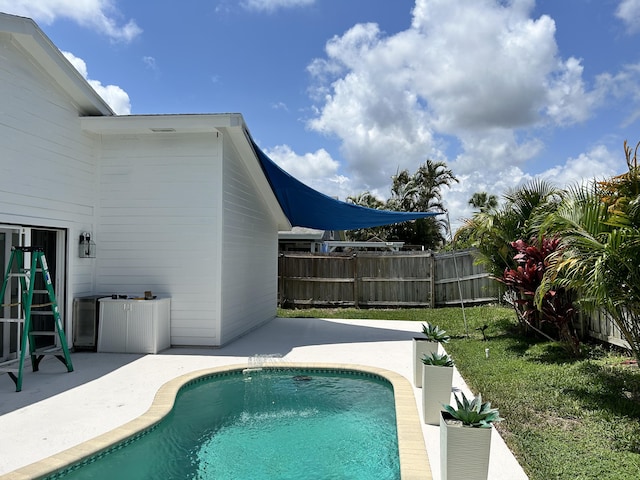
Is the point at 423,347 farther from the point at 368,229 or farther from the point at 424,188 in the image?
the point at 424,188

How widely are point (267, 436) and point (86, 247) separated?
18.3 ft

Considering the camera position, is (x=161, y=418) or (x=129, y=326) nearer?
(x=161, y=418)

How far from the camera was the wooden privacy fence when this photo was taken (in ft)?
49.6

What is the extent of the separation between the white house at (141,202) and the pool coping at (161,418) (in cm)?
235

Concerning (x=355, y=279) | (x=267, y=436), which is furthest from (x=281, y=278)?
(x=267, y=436)

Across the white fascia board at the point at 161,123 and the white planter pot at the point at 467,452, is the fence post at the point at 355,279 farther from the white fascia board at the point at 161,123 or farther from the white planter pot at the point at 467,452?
the white planter pot at the point at 467,452

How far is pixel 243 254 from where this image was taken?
10.2m

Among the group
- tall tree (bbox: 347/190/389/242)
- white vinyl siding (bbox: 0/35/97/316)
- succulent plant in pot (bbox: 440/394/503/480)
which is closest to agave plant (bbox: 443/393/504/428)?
succulent plant in pot (bbox: 440/394/503/480)

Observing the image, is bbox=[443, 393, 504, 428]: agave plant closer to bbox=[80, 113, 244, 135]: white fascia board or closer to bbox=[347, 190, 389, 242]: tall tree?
bbox=[80, 113, 244, 135]: white fascia board

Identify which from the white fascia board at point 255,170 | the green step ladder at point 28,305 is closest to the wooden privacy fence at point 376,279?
the white fascia board at point 255,170

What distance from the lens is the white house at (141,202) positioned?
764cm

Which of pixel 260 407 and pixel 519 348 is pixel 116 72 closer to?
pixel 260 407

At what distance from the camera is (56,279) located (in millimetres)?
7859

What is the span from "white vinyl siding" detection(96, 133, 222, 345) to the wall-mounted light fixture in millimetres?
235
